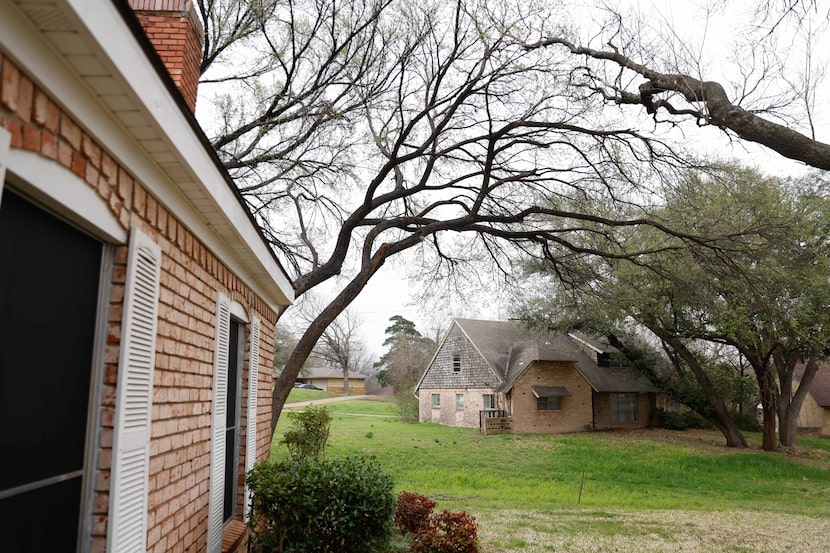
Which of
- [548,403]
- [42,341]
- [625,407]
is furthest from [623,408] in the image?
[42,341]

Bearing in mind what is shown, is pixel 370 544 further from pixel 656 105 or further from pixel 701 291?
→ pixel 701 291

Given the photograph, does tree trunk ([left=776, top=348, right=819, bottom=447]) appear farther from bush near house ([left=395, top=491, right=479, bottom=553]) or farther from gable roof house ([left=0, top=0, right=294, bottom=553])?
gable roof house ([left=0, top=0, right=294, bottom=553])

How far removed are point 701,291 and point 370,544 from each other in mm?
7968

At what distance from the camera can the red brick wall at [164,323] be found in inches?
77.5

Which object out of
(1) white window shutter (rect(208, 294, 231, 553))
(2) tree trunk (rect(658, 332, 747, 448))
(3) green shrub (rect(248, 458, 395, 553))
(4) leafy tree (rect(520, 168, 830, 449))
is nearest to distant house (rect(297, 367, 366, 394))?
(4) leafy tree (rect(520, 168, 830, 449))

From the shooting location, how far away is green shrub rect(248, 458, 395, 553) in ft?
16.0

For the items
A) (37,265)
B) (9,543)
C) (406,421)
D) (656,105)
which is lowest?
(406,421)

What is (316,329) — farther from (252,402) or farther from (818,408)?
(818,408)

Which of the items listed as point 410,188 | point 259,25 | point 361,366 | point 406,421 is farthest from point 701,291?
point 361,366

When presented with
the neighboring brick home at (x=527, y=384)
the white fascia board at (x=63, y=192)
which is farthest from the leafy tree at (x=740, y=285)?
the white fascia board at (x=63, y=192)

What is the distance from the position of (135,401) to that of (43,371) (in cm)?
70

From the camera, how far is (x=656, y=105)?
304 inches

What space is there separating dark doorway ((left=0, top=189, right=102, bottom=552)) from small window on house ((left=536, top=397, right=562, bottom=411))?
2701cm

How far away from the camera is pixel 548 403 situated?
28.2 meters
